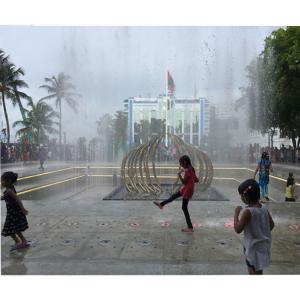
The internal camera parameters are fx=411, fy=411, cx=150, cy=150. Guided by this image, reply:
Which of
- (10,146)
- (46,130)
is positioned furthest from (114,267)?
(46,130)

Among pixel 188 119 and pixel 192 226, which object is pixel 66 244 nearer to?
pixel 192 226

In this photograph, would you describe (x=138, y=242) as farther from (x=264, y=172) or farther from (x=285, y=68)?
(x=285, y=68)

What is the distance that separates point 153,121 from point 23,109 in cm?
1634

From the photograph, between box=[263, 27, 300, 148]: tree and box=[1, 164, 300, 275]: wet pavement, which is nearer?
box=[1, 164, 300, 275]: wet pavement

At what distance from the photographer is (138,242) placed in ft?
21.3

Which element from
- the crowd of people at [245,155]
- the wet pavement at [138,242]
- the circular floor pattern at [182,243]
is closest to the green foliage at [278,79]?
the crowd of people at [245,155]

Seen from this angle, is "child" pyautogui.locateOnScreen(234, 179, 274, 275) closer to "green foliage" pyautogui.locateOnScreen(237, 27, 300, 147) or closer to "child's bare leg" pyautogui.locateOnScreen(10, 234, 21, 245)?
"child's bare leg" pyautogui.locateOnScreen(10, 234, 21, 245)

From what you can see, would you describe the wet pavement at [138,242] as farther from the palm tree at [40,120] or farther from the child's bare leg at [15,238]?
the palm tree at [40,120]

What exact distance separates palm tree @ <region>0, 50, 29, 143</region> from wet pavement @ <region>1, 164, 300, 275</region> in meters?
29.0

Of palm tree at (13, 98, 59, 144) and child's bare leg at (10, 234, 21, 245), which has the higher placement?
palm tree at (13, 98, 59, 144)

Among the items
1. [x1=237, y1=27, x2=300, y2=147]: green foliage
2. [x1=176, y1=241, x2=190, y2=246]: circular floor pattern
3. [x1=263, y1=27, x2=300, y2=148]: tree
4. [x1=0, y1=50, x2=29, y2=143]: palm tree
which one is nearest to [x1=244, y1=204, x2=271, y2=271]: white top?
[x1=176, y1=241, x2=190, y2=246]: circular floor pattern

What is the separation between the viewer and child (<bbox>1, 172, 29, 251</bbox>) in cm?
603

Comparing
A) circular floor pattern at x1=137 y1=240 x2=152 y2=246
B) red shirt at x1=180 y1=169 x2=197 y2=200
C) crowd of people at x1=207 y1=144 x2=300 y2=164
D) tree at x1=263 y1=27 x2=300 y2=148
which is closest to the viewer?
circular floor pattern at x1=137 y1=240 x2=152 y2=246

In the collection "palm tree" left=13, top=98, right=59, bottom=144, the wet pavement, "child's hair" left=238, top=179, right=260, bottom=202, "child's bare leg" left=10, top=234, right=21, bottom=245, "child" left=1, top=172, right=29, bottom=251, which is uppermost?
"palm tree" left=13, top=98, right=59, bottom=144
